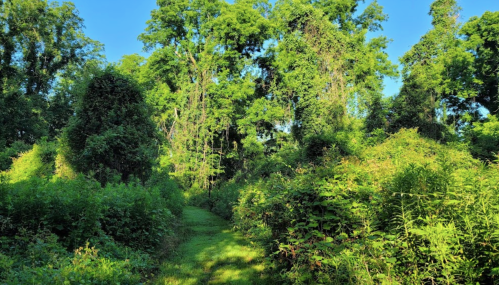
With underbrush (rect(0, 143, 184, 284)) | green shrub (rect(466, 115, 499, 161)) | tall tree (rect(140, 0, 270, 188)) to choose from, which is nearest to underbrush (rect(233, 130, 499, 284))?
underbrush (rect(0, 143, 184, 284))

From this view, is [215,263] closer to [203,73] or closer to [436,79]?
[203,73]

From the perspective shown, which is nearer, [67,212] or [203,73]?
[67,212]

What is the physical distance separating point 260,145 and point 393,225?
972 inches

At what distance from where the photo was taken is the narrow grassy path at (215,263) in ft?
17.1

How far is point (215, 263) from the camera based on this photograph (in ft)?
20.8

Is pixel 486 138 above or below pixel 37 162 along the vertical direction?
above

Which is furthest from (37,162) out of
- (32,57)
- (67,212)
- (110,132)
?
(32,57)

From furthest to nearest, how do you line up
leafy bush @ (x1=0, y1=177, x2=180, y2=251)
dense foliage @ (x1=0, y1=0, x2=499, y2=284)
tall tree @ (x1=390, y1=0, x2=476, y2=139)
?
tall tree @ (x1=390, y1=0, x2=476, y2=139) < leafy bush @ (x1=0, y1=177, x2=180, y2=251) < dense foliage @ (x1=0, y1=0, x2=499, y2=284)

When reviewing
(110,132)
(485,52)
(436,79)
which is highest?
(485,52)

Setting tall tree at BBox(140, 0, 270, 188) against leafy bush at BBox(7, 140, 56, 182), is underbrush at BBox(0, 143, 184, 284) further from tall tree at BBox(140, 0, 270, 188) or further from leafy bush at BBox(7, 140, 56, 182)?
tall tree at BBox(140, 0, 270, 188)

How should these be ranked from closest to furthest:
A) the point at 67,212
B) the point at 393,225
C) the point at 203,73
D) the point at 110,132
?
1. the point at 393,225
2. the point at 67,212
3. the point at 110,132
4. the point at 203,73

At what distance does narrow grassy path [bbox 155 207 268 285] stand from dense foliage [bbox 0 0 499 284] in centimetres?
38

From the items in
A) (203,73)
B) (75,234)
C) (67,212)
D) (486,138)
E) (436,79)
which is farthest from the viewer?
(203,73)

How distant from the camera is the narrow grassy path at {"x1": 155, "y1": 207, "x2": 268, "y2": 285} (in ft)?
17.1
